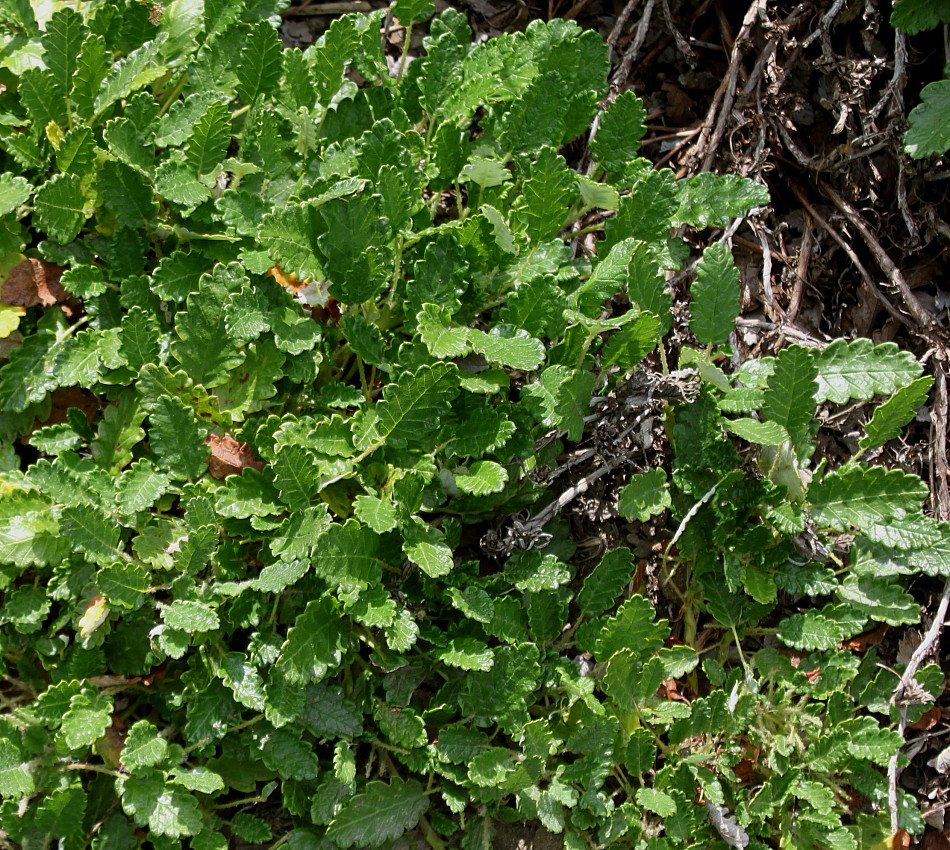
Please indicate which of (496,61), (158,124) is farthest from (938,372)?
(158,124)

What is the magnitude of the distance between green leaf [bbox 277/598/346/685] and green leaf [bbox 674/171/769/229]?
139 cm

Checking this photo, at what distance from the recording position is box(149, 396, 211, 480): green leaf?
2.13m

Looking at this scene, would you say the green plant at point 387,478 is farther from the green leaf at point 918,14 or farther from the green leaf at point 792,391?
the green leaf at point 918,14

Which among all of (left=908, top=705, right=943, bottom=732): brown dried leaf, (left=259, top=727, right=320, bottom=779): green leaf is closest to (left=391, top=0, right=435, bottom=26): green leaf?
(left=259, top=727, right=320, bottom=779): green leaf

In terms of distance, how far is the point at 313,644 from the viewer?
2.05 metres

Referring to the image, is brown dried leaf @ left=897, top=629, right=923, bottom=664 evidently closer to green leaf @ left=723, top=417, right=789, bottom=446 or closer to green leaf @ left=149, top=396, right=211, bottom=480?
green leaf @ left=723, top=417, right=789, bottom=446

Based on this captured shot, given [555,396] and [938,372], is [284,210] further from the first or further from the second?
[938,372]

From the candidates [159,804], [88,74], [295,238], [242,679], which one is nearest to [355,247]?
[295,238]

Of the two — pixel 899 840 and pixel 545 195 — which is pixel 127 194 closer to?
pixel 545 195

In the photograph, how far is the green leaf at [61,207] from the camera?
223 centimetres

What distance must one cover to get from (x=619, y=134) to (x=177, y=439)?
141cm

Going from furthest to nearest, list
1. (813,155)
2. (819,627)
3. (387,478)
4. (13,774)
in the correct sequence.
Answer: (813,155) < (819,627) < (387,478) < (13,774)

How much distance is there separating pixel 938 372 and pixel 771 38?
3.63ft

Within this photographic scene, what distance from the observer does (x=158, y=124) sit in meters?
2.33
